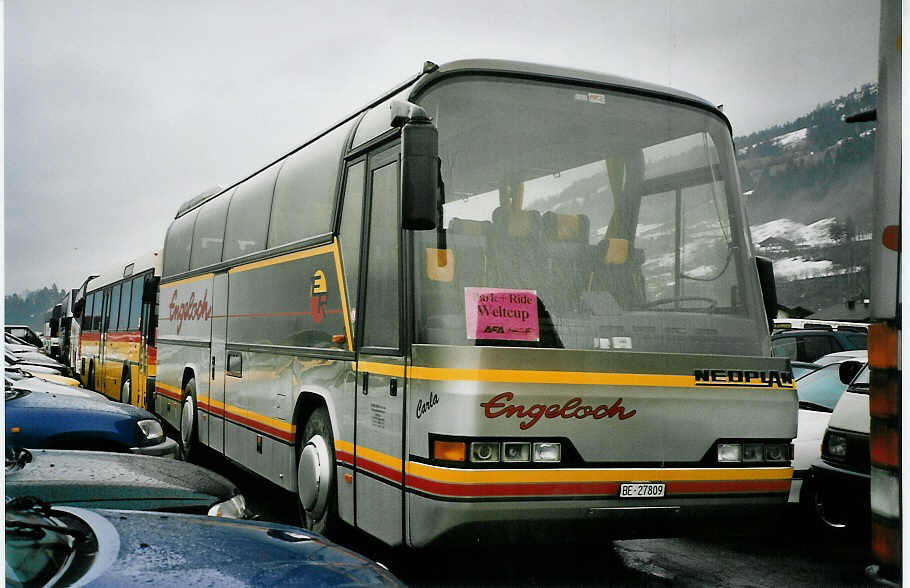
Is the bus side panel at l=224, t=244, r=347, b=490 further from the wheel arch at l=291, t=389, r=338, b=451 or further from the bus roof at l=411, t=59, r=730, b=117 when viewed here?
the bus roof at l=411, t=59, r=730, b=117

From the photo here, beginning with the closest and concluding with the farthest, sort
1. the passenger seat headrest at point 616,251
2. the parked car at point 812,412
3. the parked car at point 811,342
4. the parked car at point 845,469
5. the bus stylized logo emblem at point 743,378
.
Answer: the bus stylized logo emblem at point 743,378
the passenger seat headrest at point 616,251
the parked car at point 845,469
the parked car at point 812,412
the parked car at point 811,342

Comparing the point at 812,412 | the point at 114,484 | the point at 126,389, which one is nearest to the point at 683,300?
the point at 812,412

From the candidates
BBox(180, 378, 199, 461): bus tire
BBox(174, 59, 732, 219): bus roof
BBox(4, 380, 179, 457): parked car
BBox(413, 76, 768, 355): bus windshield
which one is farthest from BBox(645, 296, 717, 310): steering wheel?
BBox(180, 378, 199, 461): bus tire

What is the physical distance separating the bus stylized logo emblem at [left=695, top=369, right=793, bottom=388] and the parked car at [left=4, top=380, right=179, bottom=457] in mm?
4535

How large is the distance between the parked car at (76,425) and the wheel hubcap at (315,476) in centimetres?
161

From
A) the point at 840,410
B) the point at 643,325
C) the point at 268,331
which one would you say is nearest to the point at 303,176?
the point at 268,331

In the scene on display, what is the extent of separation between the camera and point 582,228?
17.8 feet

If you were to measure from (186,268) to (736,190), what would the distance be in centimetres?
757

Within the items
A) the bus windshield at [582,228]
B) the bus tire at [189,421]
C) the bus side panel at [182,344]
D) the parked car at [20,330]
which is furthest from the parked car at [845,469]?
the bus tire at [189,421]

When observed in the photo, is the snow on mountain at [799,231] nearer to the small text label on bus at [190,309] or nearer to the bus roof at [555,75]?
the bus roof at [555,75]

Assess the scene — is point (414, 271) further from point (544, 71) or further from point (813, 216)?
point (813, 216)

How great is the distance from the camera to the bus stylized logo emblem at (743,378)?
525 cm

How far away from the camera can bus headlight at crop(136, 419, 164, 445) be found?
24.5 ft

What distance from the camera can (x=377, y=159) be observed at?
19.5 feet
